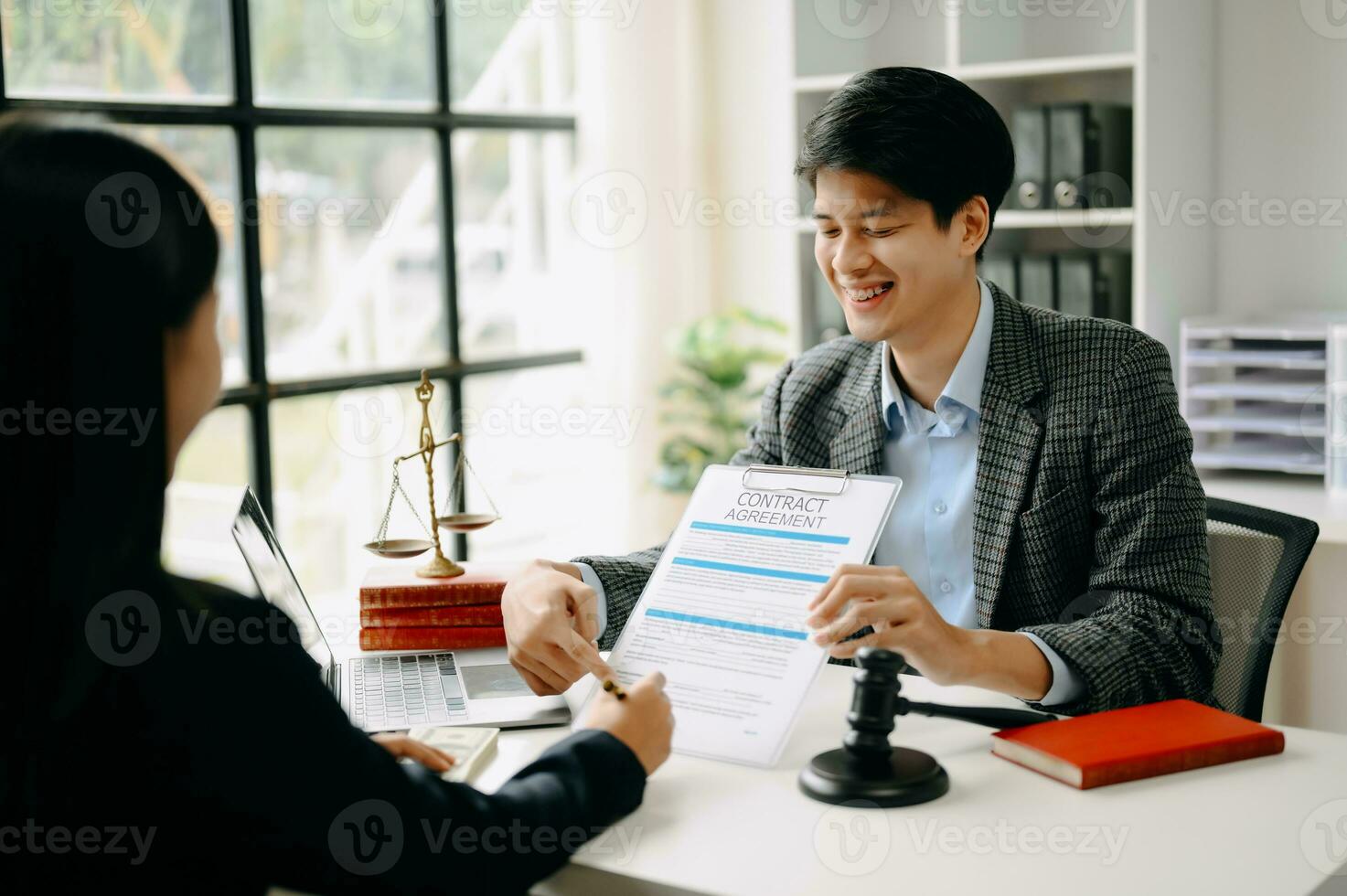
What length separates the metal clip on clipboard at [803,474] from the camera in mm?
1511

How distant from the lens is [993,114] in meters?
1.83

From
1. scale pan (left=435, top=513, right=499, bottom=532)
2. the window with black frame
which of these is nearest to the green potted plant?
the window with black frame

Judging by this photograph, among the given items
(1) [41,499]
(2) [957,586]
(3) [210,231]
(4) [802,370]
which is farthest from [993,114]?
(1) [41,499]

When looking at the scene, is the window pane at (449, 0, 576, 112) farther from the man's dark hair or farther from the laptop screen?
the laptop screen

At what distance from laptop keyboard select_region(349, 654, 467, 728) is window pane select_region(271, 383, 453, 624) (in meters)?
1.83

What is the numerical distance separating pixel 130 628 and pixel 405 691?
75 cm

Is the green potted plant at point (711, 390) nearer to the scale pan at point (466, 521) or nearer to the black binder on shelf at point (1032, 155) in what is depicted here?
the black binder on shelf at point (1032, 155)

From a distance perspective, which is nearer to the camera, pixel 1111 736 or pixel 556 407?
pixel 1111 736

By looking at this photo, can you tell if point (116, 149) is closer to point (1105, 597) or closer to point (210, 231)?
point (210, 231)

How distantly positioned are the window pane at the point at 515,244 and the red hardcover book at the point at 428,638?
7.51ft

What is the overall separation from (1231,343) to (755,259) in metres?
1.71

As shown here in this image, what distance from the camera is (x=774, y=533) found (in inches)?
59.4

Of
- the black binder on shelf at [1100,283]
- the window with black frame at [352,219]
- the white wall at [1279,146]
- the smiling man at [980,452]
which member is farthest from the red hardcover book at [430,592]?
the white wall at [1279,146]

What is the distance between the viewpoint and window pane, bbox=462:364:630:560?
414 cm
